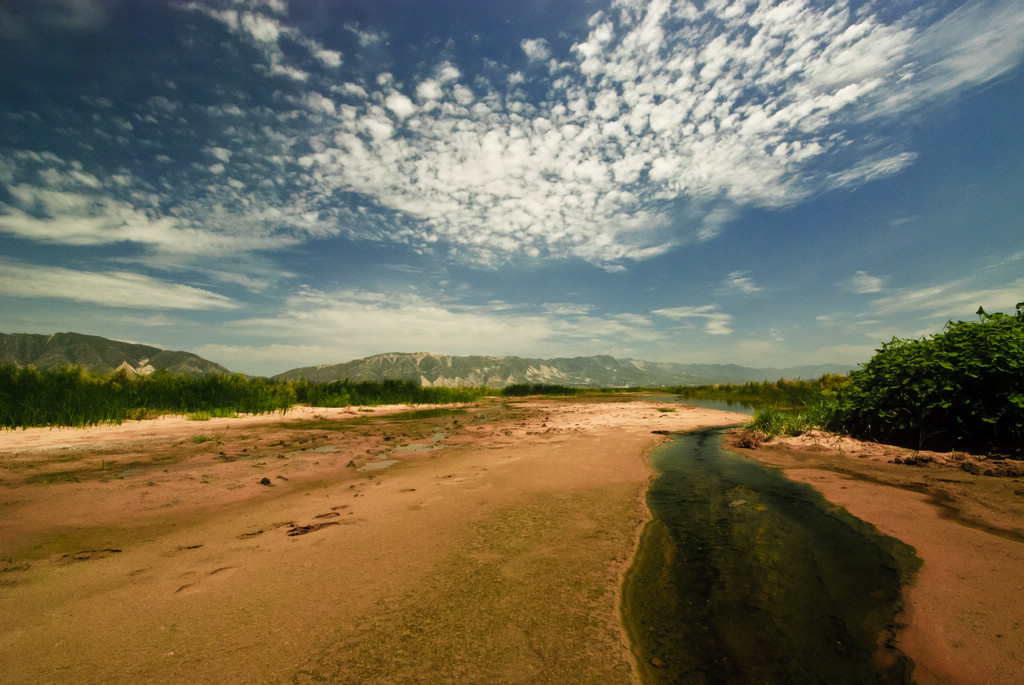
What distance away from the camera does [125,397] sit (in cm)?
1307

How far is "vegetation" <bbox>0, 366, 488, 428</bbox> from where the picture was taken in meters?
10.4

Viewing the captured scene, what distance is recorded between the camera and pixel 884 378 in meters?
8.01

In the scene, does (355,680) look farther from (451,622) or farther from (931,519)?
(931,519)

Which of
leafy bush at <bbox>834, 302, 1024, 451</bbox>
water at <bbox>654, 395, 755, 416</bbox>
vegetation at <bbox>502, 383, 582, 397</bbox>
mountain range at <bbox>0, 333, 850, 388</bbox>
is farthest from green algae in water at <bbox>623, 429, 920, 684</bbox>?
vegetation at <bbox>502, 383, 582, 397</bbox>

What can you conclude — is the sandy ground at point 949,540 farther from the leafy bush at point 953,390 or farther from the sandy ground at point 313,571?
the sandy ground at point 313,571

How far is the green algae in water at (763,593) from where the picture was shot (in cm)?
200

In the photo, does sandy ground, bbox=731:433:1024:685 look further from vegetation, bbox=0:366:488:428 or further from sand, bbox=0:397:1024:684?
vegetation, bbox=0:366:488:428

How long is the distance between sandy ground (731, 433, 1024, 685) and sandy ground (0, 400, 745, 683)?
5.71ft

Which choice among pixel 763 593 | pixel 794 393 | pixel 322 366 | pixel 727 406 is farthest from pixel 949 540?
pixel 322 366

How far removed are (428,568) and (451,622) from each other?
0.76 m

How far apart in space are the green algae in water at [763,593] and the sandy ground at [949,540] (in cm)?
14

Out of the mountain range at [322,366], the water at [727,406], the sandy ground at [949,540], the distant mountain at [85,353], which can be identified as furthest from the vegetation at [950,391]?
the distant mountain at [85,353]

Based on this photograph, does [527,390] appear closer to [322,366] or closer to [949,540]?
[949,540]

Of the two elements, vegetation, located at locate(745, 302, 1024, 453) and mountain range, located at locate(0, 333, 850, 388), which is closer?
vegetation, located at locate(745, 302, 1024, 453)
